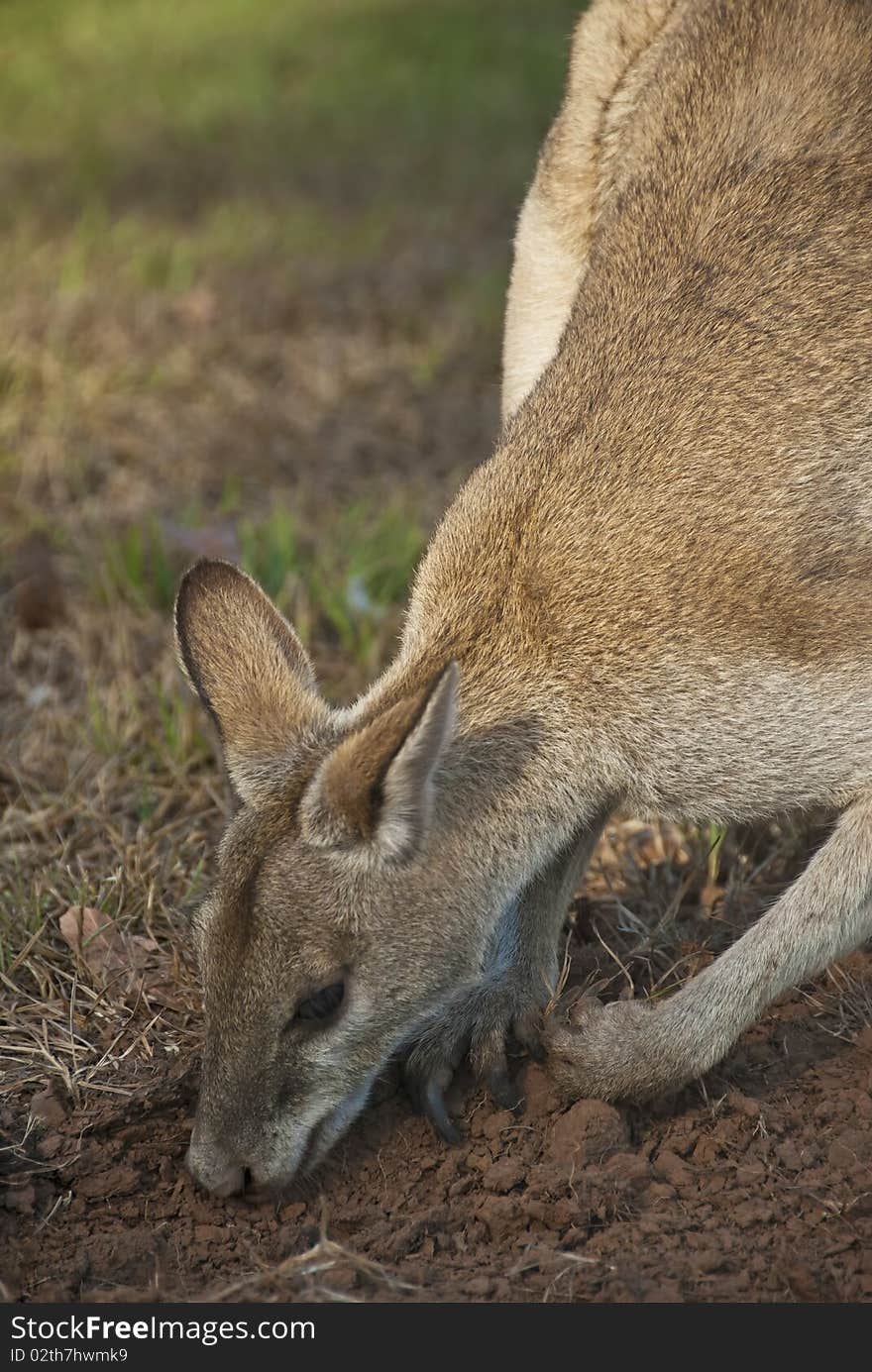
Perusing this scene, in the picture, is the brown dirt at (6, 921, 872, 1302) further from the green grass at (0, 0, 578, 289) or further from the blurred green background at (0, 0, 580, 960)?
the green grass at (0, 0, 578, 289)

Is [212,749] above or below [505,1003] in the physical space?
below

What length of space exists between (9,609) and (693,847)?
101 inches

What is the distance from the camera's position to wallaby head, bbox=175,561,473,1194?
312 cm

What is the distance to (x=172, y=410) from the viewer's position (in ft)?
22.2

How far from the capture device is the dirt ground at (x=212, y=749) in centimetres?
320

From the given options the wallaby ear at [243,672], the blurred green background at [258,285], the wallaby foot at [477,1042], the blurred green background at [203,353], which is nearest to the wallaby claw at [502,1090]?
the wallaby foot at [477,1042]

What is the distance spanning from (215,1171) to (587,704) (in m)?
1.30

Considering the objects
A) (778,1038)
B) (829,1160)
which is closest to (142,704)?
(778,1038)

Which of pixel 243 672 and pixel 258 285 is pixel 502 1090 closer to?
pixel 243 672

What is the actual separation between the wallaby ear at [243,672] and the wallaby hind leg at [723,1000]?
937 mm

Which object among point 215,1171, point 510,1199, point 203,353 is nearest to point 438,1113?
point 510,1199

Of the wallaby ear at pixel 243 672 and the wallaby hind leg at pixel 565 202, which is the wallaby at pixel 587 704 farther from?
the wallaby hind leg at pixel 565 202

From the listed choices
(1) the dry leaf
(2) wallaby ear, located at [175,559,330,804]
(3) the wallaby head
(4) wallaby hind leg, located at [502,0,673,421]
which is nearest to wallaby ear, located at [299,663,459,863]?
(3) the wallaby head

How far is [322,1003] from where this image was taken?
127 inches
